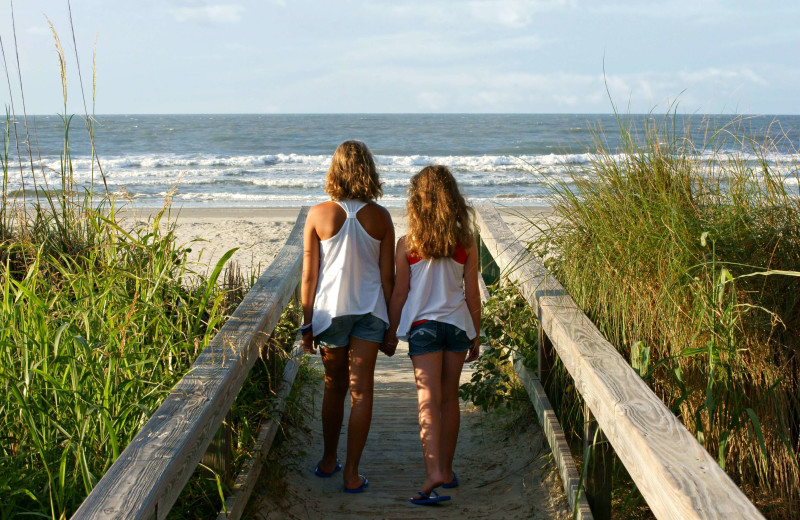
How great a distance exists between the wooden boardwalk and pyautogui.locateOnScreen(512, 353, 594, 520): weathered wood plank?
0.71ft

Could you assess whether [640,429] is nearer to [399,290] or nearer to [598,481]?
[598,481]

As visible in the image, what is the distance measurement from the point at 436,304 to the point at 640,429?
1.55 m

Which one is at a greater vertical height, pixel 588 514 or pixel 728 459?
pixel 728 459

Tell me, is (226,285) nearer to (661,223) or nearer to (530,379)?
(530,379)

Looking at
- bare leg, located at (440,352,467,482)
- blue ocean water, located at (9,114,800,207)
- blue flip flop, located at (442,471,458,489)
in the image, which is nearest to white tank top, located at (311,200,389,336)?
bare leg, located at (440,352,467,482)

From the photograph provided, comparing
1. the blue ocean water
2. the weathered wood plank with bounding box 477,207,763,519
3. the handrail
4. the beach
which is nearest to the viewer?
the weathered wood plank with bounding box 477,207,763,519

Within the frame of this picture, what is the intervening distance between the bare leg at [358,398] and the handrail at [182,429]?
0.45 m

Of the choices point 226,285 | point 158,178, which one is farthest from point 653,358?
point 158,178

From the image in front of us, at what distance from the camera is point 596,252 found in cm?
327

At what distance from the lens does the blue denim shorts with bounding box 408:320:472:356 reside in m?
3.45

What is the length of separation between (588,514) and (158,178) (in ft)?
74.0

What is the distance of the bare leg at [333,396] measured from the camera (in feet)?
11.7

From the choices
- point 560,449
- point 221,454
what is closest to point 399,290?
point 560,449

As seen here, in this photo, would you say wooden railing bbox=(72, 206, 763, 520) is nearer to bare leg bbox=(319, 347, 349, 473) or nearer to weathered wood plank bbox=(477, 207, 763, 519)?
weathered wood plank bbox=(477, 207, 763, 519)
